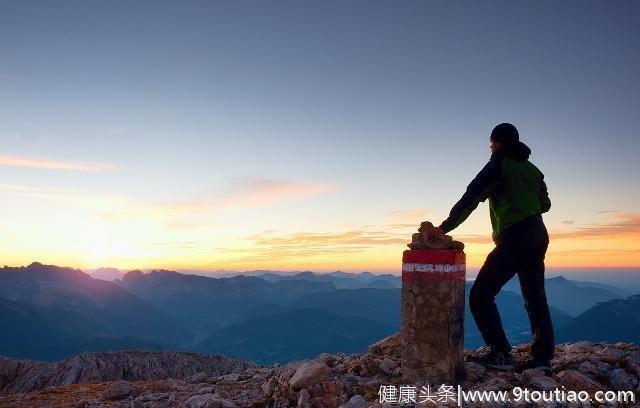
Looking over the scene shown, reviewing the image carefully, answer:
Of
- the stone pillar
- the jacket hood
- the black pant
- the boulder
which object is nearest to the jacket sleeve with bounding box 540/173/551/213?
the black pant

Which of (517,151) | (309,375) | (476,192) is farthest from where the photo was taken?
(309,375)

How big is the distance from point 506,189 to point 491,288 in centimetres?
137

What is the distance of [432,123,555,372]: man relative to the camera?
6.00 m

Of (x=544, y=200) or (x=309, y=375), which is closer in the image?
(x=544, y=200)

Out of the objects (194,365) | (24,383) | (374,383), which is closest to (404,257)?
(374,383)

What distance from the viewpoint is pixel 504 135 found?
244 inches

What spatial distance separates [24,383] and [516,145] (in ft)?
148

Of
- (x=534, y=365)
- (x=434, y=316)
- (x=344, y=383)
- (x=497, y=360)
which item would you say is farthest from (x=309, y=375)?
(x=534, y=365)

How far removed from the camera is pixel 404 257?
626cm

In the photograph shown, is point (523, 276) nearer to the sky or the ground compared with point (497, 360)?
nearer to the sky

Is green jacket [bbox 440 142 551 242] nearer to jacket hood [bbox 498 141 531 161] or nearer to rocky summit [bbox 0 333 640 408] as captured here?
jacket hood [bbox 498 141 531 161]

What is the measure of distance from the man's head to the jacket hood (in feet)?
0.19

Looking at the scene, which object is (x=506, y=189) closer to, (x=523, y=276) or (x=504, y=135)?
(x=504, y=135)

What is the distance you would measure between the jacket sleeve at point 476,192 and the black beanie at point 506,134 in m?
0.28
